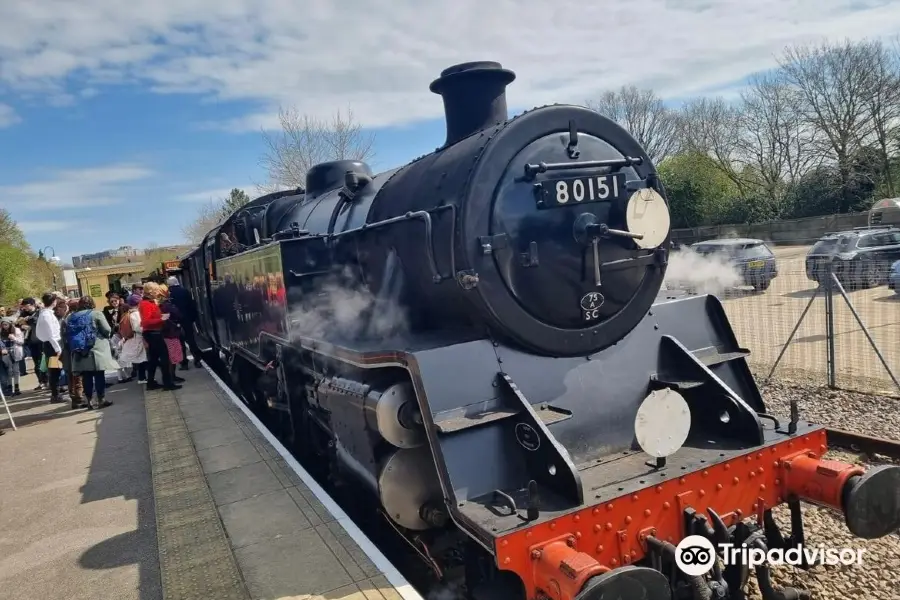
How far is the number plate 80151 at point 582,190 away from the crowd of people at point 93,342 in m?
7.16

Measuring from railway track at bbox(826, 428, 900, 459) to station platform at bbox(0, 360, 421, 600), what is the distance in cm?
385

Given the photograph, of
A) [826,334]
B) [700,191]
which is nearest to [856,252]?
[826,334]

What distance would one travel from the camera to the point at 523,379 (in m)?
3.30

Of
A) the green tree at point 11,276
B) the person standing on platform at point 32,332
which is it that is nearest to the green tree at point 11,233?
the green tree at point 11,276

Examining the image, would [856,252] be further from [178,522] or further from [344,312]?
[178,522]

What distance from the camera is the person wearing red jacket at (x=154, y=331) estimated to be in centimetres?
905

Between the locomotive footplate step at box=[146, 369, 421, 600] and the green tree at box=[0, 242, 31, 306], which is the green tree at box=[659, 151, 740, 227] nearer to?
the locomotive footplate step at box=[146, 369, 421, 600]

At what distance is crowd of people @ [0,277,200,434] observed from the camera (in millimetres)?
8164

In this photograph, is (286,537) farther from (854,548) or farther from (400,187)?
(854,548)

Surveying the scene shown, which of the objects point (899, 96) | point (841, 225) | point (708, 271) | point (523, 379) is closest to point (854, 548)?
point (523, 379)

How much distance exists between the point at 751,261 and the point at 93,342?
12935 mm

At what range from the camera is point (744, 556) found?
2906 mm

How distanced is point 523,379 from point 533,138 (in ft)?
4.35

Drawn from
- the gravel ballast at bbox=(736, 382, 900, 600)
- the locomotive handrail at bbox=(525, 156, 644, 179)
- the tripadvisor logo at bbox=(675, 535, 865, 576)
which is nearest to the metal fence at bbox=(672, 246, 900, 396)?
the gravel ballast at bbox=(736, 382, 900, 600)
